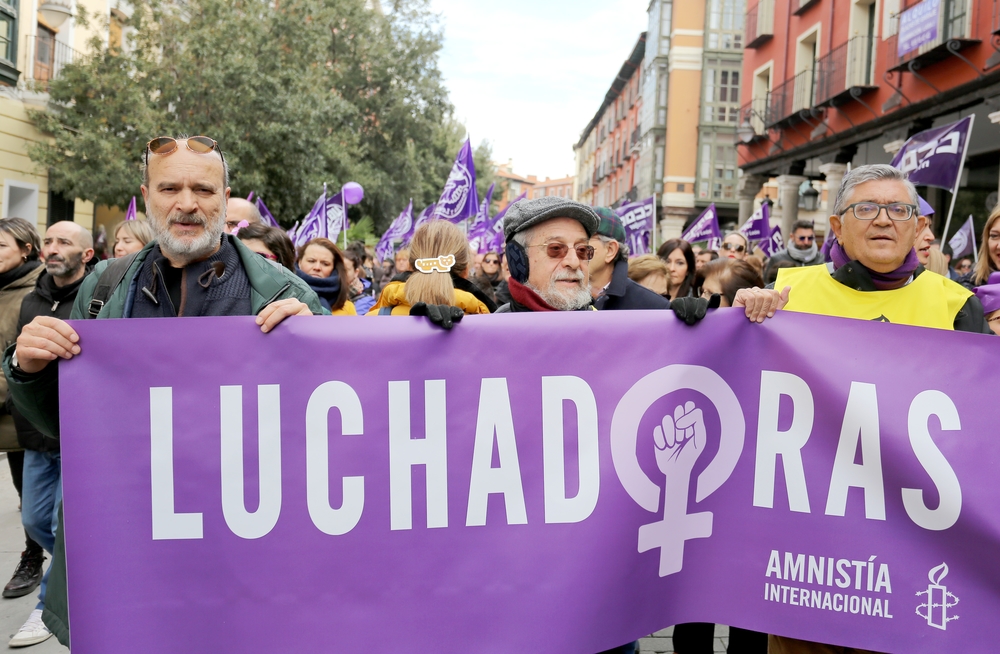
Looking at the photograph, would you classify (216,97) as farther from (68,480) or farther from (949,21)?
(68,480)

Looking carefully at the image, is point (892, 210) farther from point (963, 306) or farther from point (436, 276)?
point (436, 276)

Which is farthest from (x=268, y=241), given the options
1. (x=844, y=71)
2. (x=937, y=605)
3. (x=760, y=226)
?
(x=844, y=71)

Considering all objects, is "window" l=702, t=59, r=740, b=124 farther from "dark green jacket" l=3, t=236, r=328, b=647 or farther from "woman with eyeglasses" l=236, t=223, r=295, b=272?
"dark green jacket" l=3, t=236, r=328, b=647

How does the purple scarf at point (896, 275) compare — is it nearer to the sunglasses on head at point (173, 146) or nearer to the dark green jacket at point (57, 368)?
the dark green jacket at point (57, 368)

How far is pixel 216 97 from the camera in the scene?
19750 millimetres

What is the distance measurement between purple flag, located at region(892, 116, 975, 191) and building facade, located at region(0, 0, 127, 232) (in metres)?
15.5

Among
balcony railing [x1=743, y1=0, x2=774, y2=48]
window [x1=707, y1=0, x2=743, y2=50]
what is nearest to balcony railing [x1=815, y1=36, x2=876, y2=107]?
balcony railing [x1=743, y1=0, x2=774, y2=48]

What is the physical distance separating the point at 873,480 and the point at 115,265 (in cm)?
237

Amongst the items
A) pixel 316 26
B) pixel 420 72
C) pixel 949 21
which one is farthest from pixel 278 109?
pixel 949 21

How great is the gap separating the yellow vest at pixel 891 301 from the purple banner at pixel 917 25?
1295 centimetres

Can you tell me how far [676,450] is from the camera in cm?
253

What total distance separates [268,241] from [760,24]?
22.2m

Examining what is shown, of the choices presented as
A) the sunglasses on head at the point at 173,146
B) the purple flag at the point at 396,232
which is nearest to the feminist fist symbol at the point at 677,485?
the sunglasses on head at the point at 173,146

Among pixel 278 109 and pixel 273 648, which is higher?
pixel 278 109
